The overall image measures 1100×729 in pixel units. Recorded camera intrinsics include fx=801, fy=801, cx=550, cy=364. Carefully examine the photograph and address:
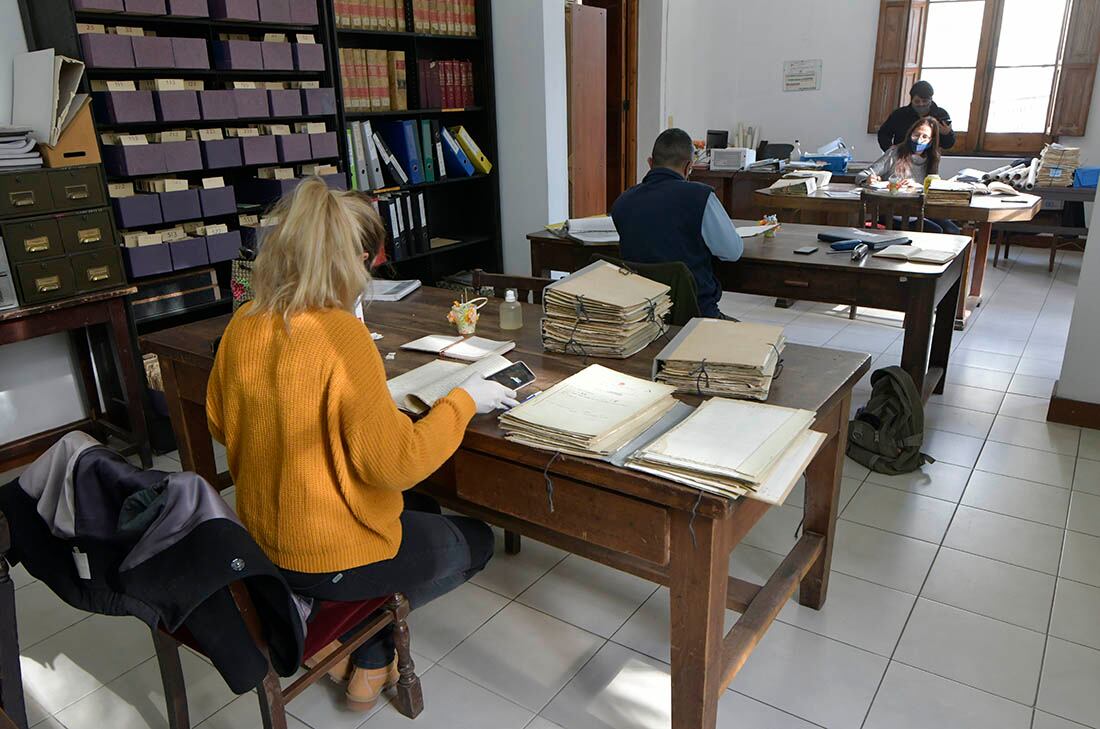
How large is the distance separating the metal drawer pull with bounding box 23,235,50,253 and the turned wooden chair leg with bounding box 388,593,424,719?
200cm

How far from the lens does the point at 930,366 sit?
12.7 ft

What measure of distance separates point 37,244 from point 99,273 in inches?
8.8

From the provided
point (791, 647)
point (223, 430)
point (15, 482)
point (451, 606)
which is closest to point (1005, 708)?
point (791, 647)

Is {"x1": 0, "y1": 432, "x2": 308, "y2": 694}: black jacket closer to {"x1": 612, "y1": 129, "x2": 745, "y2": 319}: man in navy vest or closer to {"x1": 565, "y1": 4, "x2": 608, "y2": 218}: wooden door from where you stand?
{"x1": 612, "y1": 129, "x2": 745, "y2": 319}: man in navy vest

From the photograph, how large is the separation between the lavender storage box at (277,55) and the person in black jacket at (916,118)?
13.9 feet

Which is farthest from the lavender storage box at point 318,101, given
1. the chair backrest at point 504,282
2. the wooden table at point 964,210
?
the wooden table at point 964,210

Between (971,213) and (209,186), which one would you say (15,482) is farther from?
(971,213)

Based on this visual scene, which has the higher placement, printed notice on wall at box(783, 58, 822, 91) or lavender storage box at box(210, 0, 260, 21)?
lavender storage box at box(210, 0, 260, 21)

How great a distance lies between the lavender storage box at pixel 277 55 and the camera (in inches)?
133

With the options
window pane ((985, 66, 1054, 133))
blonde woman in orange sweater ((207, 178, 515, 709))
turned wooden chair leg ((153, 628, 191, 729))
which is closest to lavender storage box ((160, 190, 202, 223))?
blonde woman in orange sweater ((207, 178, 515, 709))

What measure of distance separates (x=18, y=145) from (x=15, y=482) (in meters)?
1.82

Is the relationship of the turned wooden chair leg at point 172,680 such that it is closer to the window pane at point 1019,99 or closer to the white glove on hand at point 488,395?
the white glove on hand at point 488,395

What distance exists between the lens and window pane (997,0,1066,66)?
6949mm

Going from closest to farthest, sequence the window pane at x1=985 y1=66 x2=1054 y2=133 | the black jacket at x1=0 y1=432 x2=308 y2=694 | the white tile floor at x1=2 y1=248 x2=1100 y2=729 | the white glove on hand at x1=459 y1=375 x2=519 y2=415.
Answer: the black jacket at x1=0 y1=432 x2=308 y2=694, the white glove on hand at x1=459 y1=375 x2=519 y2=415, the white tile floor at x1=2 y1=248 x2=1100 y2=729, the window pane at x1=985 y1=66 x2=1054 y2=133
